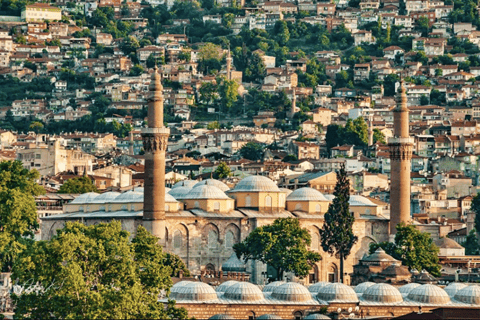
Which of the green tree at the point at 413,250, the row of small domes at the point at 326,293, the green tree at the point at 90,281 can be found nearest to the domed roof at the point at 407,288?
the row of small domes at the point at 326,293

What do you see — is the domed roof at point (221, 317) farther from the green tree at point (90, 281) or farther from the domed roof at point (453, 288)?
the domed roof at point (453, 288)

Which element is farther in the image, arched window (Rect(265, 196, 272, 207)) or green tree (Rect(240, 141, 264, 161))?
green tree (Rect(240, 141, 264, 161))

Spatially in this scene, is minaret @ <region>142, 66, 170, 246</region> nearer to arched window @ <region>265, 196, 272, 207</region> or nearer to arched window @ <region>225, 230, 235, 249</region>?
arched window @ <region>225, 230, 235, 249</region>

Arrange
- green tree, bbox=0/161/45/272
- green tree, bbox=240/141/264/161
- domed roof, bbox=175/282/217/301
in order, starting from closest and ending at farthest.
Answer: domed roof, bbox=175/282/217/301
green tree, bbox=0/161/45/272
green tree, bbox=240/141/264/161

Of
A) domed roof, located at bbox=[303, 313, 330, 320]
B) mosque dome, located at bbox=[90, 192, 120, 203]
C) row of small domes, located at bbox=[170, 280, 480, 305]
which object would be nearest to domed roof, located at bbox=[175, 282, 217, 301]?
row of small domes, located at bbox=[170, 280, 480, 305]

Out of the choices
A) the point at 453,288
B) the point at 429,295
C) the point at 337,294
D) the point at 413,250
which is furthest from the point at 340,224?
the point at 337,294

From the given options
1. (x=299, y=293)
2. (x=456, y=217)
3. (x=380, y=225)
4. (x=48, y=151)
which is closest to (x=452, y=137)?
(x=456, y=217)
